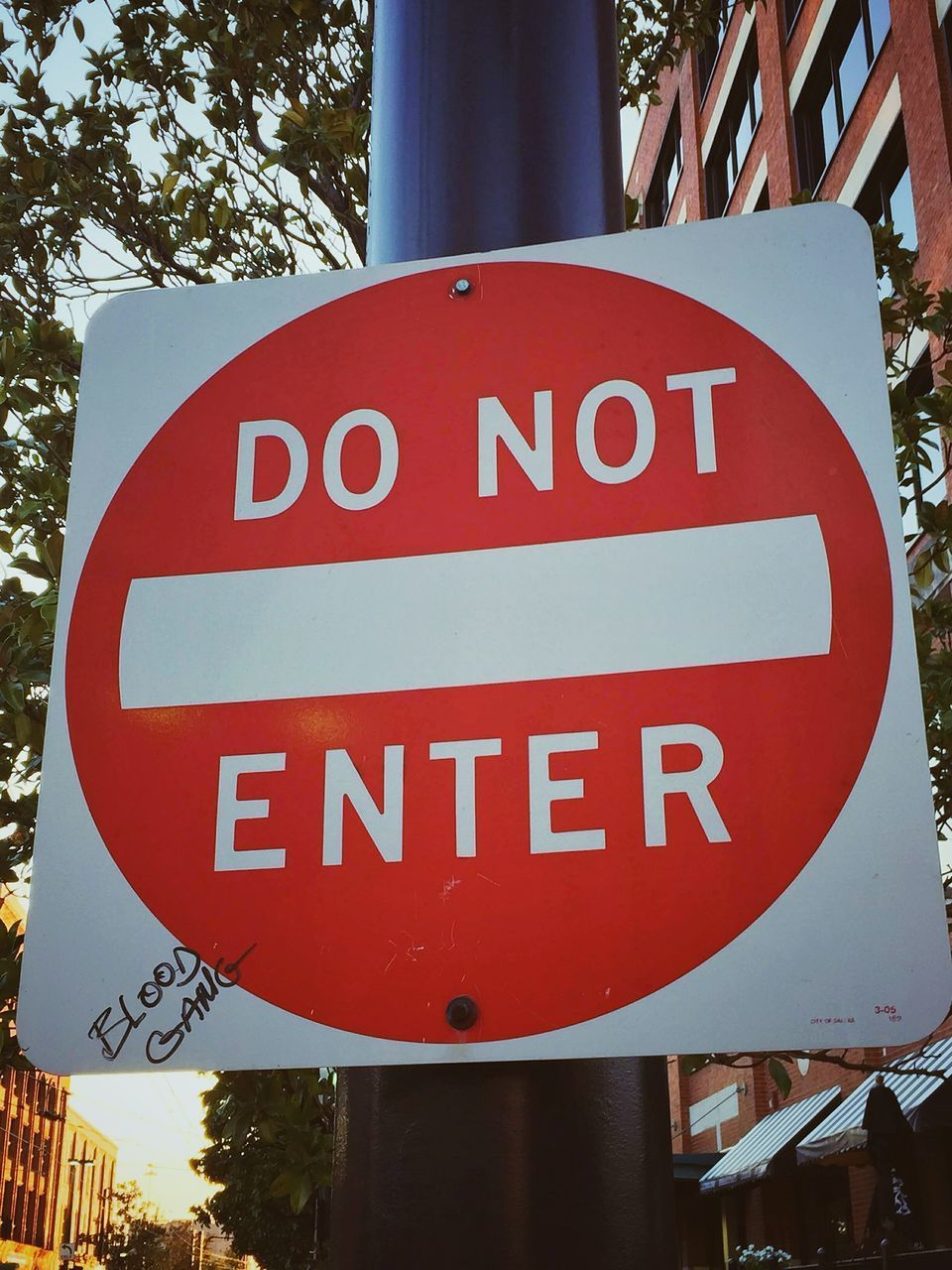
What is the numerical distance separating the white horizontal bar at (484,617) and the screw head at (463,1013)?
237 mm

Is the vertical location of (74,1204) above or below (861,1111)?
below

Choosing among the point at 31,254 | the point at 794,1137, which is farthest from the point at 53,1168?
the point at 31,254

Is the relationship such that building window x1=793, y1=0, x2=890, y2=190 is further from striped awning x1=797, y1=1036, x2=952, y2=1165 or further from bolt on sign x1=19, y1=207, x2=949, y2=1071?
bolt on sign x1=19, y1=207, x2=949, y2=1071

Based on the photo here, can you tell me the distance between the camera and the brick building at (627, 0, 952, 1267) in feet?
47.5

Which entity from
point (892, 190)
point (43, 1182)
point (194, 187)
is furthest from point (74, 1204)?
point (194, 187)

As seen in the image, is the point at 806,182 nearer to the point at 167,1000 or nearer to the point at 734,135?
the point at 734,135

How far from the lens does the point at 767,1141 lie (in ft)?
61.5

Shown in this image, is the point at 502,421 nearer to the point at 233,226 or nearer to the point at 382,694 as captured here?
the point at 382,694

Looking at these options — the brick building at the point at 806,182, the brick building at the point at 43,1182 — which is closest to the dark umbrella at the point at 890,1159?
the brick building at the point at 806,182

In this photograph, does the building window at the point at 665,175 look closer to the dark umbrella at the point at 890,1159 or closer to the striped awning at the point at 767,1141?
the striped awning at the point at 767,1141

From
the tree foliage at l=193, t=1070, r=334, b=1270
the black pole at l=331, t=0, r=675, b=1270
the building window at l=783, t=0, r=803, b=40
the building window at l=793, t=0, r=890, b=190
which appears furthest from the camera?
the building window at l=783, t=0, r=803, b=40

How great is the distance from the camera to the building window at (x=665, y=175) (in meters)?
27.3

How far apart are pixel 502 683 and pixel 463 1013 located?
0.24 metres

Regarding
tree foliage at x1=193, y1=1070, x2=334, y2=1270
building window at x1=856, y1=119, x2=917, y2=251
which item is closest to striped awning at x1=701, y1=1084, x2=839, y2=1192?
building window at x1=856, y1=119, x2=917, y2=251
